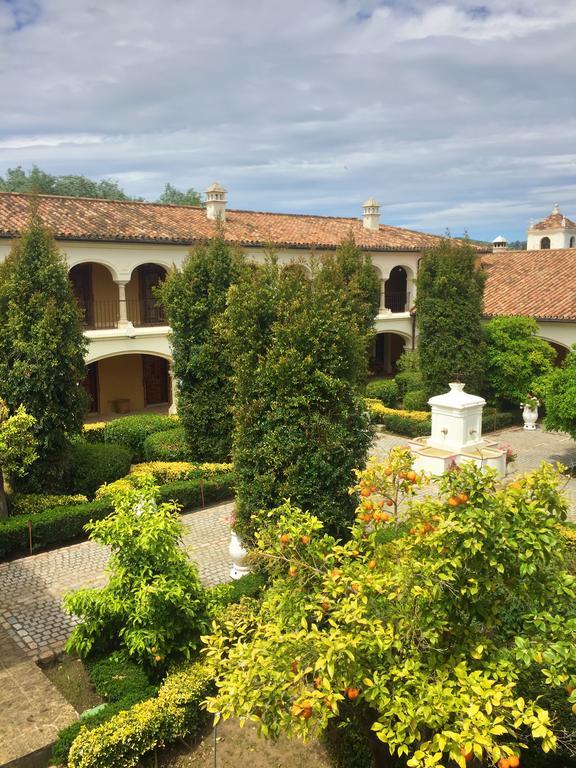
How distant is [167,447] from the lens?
51.2 feet

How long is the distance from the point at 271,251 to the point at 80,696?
7.42 m

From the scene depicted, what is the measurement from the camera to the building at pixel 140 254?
19938mm

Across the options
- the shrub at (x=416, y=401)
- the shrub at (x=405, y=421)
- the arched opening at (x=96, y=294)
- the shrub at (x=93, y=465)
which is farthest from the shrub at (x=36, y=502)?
the shrub at (x=416, y=401)

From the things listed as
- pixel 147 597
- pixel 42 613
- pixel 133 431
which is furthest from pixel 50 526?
pixel 147 597

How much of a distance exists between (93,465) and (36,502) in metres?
1.74

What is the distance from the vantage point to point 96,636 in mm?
7559

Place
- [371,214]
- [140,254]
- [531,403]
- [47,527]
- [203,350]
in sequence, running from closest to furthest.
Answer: [47,527]
[203,350]
[531,403]
[140,254]
[371,214]

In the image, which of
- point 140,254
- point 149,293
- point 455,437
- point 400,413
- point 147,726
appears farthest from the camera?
point 149,293

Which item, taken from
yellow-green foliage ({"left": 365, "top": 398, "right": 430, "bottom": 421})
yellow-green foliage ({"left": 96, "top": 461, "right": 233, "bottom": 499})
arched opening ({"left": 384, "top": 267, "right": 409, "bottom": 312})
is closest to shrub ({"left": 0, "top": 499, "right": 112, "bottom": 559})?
yellow-green foliage ({"left": 96, "top": 461, "right": 233, "bottom": 499})

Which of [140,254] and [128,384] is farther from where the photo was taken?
[128,384]

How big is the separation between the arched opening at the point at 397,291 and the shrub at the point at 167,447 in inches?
666

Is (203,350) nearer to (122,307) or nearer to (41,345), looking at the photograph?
(41,345)

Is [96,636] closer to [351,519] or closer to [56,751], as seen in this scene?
[56,751]

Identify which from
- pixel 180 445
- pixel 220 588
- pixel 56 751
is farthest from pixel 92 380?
pixel 56 751
